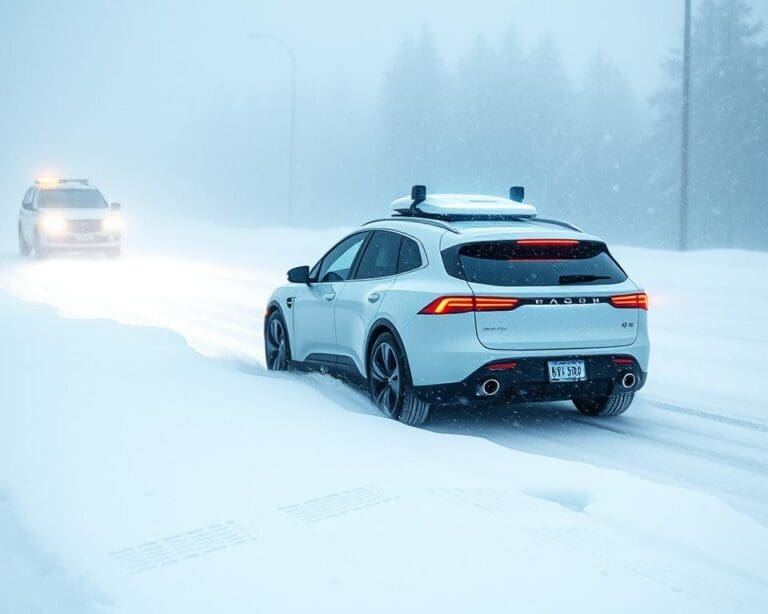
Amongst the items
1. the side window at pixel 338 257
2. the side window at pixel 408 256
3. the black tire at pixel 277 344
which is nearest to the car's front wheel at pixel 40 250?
the black tire at pixel 277 344

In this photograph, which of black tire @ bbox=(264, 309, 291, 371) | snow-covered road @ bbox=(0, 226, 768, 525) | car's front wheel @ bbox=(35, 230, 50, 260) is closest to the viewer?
snow-covered road @ bbox=(0, 226, 768, 525)

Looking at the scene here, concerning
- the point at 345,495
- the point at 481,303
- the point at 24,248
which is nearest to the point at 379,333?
the point at 481,303

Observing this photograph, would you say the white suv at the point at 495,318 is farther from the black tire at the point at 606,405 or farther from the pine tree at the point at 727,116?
the pine tree at the point at 727,116

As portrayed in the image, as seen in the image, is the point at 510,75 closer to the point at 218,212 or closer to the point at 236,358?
the point at 218,212

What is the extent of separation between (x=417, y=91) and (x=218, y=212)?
132 ft

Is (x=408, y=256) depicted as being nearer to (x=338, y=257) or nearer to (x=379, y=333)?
(x=379, y=333)

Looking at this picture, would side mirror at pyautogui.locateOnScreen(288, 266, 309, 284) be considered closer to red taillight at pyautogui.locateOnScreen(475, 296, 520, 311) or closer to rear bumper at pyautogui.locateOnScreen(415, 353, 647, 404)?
rear bumper at pyautogui.locateOnScreen(415, 353, 647, 404)

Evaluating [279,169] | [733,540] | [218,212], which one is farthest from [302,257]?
[218,212]

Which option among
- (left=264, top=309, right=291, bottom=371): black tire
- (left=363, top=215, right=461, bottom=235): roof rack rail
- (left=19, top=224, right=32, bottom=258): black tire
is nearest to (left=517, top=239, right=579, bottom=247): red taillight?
(left=363, top=215, right=461, bottom=235): roof rack rail

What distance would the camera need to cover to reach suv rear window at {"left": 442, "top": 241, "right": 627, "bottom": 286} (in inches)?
266

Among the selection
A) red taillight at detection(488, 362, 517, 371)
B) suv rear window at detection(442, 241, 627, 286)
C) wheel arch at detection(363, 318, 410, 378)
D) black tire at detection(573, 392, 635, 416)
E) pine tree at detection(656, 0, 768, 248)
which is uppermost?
pine tree at detection(656, 0, 768, 248)

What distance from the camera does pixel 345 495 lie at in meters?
4.97

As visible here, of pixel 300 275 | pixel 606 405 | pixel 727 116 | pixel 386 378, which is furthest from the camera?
pixel 727 116

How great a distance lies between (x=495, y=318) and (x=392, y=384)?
1.01m
